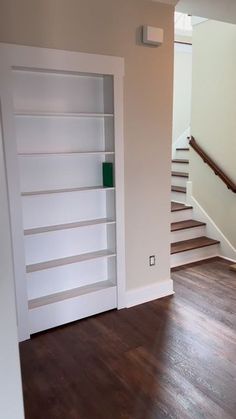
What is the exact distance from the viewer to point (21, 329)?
2.60 metres

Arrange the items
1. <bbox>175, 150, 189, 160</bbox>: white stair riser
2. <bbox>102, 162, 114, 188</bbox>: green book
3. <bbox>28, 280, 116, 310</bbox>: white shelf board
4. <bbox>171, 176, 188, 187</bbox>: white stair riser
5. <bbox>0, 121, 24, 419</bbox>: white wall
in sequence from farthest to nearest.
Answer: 1. <bbox>175, 150, 189, 160</bbox>: white stair riser
2. <bbox>171, 176, 188, 187</bbox>: white stair riser
3. <bbox>102, 162, 114, 188</bbox>: green book
4. <bbox>28, 280, 116, 310</bbox>: white shelf board
5. <bbox>0, 121, 24, 419</bbox>: white wall

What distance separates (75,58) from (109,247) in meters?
1.58

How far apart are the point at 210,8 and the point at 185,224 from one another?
2.43m

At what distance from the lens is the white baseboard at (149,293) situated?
3.15 metres

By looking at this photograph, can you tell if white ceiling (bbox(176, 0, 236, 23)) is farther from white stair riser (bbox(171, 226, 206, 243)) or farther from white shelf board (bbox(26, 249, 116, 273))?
white stair riser (bbox(171, 226, 206, 243))

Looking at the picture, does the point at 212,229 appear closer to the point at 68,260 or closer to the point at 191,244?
the point at 191,244

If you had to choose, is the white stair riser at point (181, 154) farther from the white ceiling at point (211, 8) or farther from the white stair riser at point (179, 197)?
the white ceiling at point (211, 8)

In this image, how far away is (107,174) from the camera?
2.93m

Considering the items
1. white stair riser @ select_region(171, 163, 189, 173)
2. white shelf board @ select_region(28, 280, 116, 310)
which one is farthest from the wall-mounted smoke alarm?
white stair riser @ select_region(171, 163, 189, 173)

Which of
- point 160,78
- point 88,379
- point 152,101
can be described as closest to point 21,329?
point 88,379

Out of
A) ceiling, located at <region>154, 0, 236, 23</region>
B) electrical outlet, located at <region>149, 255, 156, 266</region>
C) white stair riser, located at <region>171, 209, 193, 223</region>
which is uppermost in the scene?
ceiling, located at <region>154, 0, 236, 23</region>

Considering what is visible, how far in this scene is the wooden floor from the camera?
1927mm

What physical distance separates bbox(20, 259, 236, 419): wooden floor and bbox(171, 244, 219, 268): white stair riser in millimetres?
843

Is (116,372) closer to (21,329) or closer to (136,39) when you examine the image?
(21,329)
